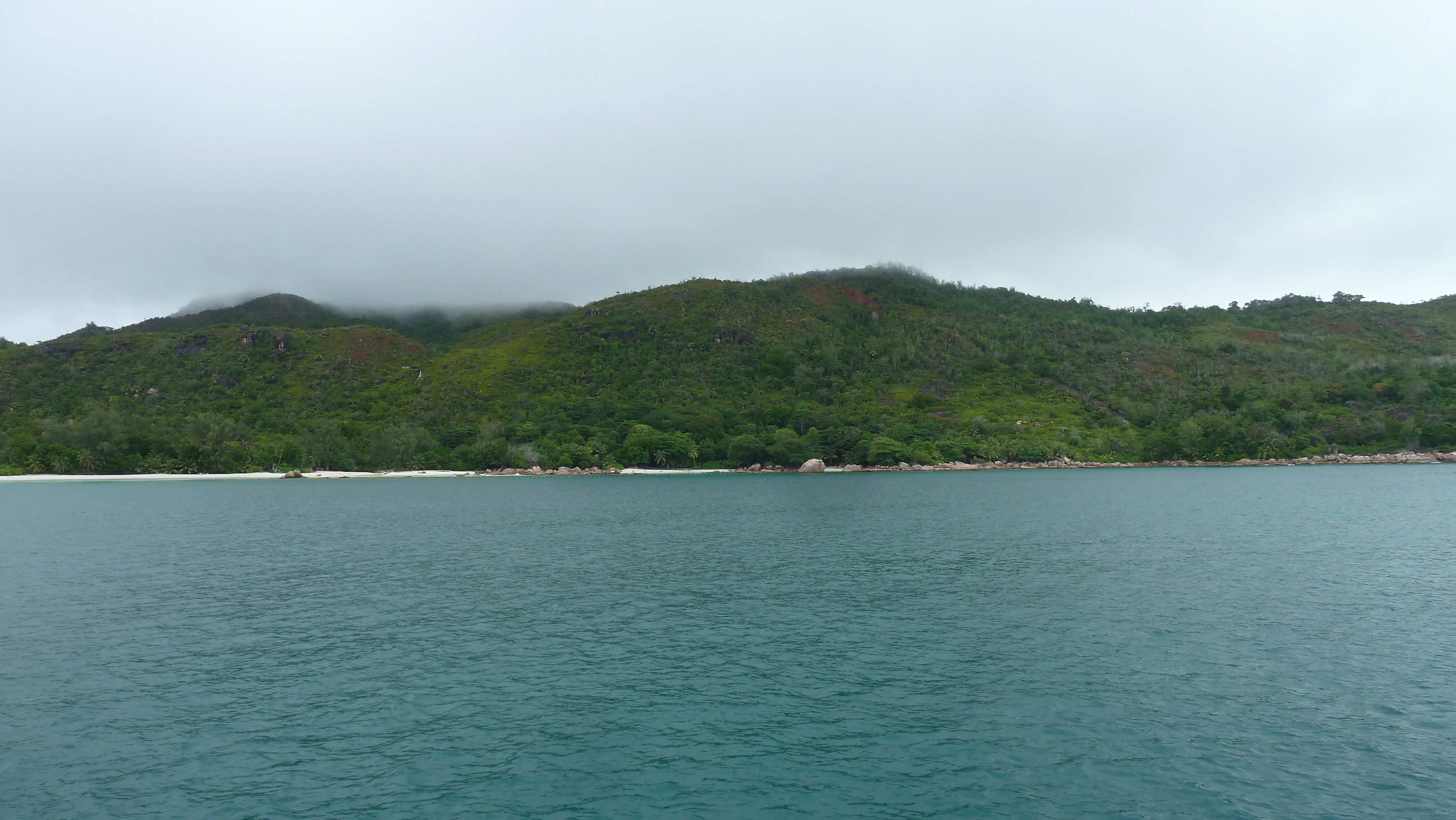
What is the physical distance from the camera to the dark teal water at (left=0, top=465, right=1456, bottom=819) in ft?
61.4

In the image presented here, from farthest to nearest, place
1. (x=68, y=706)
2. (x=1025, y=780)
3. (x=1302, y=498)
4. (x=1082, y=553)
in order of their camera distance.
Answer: (x=1302, y=498) < (x=1082, y=553) < (x=68, y=706) < (x=1025, y=780)

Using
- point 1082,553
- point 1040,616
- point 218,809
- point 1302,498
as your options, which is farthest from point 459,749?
point 1302,498

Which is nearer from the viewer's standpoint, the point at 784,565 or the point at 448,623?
the point at 448,623

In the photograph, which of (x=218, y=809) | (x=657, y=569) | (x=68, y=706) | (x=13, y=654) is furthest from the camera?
(x=657, y=569)

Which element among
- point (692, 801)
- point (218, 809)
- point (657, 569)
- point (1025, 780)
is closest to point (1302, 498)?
point (657, 569)

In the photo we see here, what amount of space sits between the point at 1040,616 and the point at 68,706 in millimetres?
39292

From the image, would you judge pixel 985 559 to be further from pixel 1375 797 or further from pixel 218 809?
pixel 218 809

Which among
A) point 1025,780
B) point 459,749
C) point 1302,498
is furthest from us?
point 1302,498

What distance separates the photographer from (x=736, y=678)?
27.4 meters

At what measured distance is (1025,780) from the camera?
19078mm

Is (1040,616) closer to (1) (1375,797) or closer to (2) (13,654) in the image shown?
(1) (1375,797)

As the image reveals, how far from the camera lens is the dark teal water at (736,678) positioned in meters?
18.7

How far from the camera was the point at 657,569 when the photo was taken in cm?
4997

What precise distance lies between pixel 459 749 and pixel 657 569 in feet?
94.4
